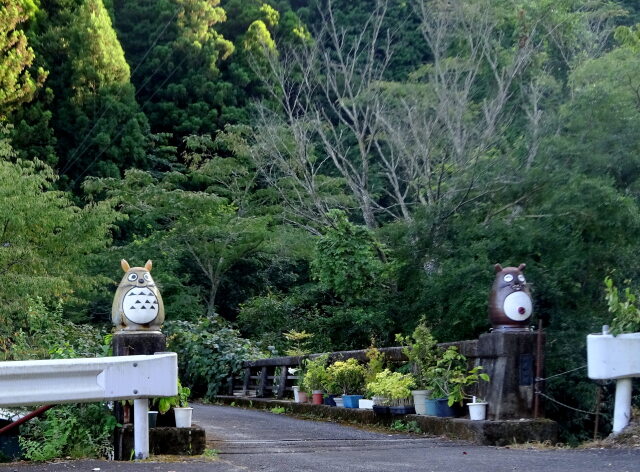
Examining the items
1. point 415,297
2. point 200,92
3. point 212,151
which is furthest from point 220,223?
point 415,297

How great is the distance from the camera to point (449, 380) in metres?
10.2

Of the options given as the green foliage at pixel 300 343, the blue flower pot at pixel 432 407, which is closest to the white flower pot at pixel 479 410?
the blue flower pot at pixel 432 407

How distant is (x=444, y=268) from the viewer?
14.1m

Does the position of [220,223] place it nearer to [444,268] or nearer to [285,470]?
[444,268]

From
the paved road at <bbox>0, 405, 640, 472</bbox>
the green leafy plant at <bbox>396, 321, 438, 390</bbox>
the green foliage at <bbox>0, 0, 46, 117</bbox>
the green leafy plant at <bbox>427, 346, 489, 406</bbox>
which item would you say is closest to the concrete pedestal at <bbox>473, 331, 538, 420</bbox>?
the green leafy plant at <bbox>427, 346, 489, 406</bbox>

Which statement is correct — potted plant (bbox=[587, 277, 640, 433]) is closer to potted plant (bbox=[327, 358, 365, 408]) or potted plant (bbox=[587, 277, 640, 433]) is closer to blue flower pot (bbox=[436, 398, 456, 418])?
blue flower pot (bbox=[436, 398, 456, 418])


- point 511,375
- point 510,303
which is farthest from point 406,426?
point 510,303

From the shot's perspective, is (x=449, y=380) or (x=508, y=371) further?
(x=449, y=380)

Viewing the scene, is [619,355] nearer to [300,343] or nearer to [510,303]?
[510,303]

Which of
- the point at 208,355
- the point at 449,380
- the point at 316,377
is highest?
the point at 449,380

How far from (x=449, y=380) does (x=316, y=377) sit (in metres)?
4.15

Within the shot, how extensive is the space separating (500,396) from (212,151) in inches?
1126

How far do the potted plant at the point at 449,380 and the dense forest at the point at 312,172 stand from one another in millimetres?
1421

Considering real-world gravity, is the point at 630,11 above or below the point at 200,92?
above
